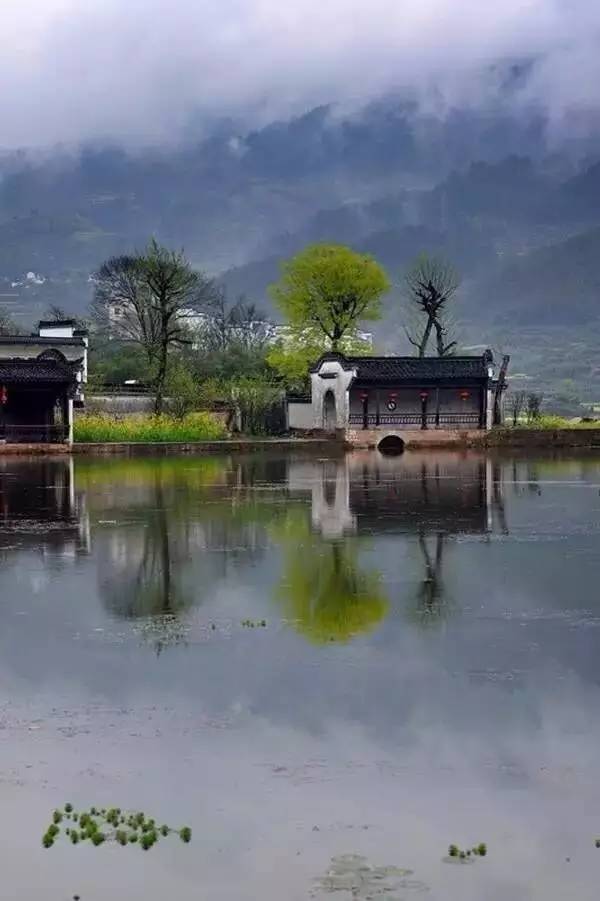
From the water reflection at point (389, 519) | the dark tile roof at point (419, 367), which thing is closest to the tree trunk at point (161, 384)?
the dark tile roof at point (419, 367)

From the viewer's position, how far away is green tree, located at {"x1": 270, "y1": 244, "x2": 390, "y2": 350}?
6481 cm

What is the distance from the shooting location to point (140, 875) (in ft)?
26.1

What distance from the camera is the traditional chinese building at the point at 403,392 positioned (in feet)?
204

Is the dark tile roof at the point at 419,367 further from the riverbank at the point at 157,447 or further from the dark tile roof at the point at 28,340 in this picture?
the dark tile roof at the point at 28,340

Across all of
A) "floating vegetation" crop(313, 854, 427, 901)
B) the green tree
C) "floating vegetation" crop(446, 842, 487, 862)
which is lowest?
"floating vegetation" crop(313, 854, 427, 901)

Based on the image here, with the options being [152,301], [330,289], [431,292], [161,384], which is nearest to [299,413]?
[330,289]

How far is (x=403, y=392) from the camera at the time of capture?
6338 cm

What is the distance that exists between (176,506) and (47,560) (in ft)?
27.8

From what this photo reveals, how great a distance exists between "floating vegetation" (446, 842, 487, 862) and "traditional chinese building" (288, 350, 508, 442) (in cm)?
5312

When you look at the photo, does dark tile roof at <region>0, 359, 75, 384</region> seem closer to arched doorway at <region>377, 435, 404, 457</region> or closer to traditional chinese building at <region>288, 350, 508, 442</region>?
traditional chinese building at <region>288, 350, 508, 442</region>

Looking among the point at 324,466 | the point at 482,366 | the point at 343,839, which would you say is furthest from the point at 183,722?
the point at 482,366

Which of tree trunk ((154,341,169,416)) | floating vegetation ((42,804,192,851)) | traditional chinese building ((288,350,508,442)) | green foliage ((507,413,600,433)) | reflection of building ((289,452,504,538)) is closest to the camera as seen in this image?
floating vegetation ((42,804,192,851))

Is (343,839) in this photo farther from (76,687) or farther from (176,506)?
(176,506)

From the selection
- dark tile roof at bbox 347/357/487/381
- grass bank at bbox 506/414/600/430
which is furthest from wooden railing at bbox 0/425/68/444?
grass bank at bbox 506/414/600/430
